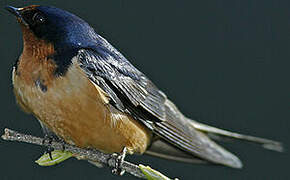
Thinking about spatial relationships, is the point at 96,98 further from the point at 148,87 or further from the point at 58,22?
the point at 148,87

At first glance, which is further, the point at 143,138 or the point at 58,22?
the point at 143,138

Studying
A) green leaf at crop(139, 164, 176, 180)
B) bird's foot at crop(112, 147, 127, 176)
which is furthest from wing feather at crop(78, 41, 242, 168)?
green leaf at crop(139, 164, 176, 180)

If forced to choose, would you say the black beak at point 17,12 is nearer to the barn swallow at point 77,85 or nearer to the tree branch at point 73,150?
the barn swallow at point 77,85

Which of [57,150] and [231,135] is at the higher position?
[231,135]

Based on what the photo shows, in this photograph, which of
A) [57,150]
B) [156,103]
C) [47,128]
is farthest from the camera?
[156,103]

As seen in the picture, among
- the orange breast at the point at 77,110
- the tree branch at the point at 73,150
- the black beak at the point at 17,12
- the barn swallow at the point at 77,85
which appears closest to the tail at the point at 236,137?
the barn swallow at the point at 77,85

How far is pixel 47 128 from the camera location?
5.29 feet

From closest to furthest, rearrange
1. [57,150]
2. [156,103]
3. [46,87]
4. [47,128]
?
[57,150]
[46,87]
[47,128]
[156,103]

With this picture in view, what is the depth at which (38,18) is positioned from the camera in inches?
57.1

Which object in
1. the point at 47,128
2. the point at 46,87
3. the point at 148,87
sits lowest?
the point at 47,128

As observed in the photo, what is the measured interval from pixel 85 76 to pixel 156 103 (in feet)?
1.33

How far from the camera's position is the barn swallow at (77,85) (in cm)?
145

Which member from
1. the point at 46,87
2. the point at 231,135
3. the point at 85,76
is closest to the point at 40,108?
the point at 46,87

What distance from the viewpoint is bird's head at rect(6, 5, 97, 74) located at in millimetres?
1448
